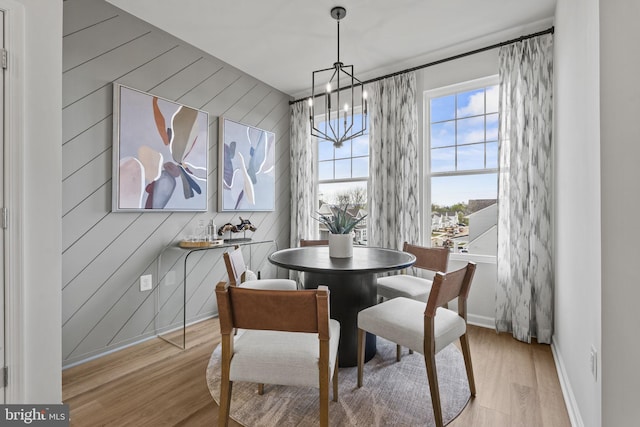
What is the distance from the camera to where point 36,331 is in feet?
5.06

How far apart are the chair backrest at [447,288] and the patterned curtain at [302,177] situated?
2.55 meters

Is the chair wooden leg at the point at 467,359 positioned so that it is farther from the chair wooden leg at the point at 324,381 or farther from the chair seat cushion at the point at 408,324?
the chair wooden leg at the point at 324,381

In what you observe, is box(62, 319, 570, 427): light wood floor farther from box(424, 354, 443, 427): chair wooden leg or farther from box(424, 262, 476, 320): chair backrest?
box(424, 262, 476, 320): chair backrest

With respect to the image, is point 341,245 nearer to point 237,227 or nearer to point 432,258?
point 432,258

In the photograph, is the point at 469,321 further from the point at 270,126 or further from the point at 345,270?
the point at 270,126

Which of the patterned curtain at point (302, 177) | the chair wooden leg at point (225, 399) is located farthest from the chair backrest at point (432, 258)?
the chair wooden leg at point (225, 399)

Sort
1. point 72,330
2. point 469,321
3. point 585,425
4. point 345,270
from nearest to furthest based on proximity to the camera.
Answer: point 585,425, point 345,270, point 72,330, point 469,321

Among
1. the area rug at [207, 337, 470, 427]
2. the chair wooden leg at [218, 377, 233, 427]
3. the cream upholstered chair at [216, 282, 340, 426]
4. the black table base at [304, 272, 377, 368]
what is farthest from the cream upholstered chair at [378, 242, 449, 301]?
the chair wooden leg at [218, 377, 233, 427]

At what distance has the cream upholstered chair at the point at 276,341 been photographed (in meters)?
1.17

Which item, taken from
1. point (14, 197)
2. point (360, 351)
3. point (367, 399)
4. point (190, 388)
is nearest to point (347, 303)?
point (360, 351)

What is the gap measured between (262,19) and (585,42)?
228cm

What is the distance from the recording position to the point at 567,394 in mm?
1729

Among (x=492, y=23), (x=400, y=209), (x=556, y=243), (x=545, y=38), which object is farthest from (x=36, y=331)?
(x=545, y=38)

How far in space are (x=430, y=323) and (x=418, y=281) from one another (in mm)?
1019
